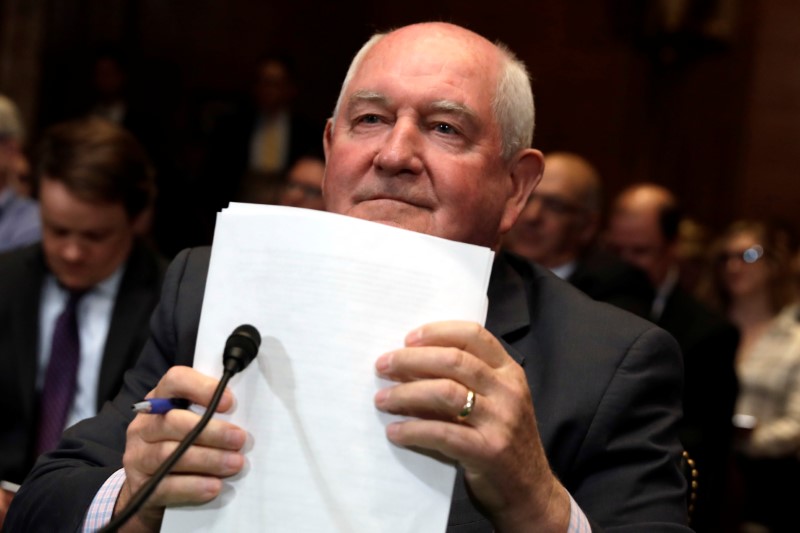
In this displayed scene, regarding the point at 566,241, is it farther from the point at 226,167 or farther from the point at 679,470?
the point at 679,470

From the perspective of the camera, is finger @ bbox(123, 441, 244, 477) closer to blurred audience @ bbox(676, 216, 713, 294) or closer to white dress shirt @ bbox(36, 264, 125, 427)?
white dress shirt @ bbox(36, 264, 125, 427)

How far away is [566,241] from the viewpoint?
18.9ft

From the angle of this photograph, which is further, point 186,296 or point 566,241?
point 566,241

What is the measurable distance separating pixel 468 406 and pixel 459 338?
9 centimetres

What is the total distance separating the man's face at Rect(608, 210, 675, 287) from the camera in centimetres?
652

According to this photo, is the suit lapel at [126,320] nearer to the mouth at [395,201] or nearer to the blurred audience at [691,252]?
the mouth at [395,201]

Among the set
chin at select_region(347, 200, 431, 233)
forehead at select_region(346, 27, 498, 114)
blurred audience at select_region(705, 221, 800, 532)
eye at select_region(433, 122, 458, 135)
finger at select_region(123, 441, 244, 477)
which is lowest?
finger at select_region(123, 441, 244, 477)

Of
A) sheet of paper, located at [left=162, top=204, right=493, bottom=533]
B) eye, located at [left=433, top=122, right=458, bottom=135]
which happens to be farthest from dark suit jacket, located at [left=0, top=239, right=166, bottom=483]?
sheet of paper, located at [left=162, top=204, right=493, bottom=533]

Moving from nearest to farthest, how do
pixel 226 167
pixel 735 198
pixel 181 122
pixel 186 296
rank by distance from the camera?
pixel 186 296, pixel 226 167, pixel 181 122, pixel 735 198

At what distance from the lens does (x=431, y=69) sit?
2109mm

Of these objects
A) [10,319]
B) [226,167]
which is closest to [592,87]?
[226,167]

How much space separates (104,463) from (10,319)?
1.67 m

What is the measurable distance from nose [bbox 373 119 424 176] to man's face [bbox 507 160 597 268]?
358 cm

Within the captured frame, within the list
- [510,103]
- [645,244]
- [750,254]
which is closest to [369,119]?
[510,103]
